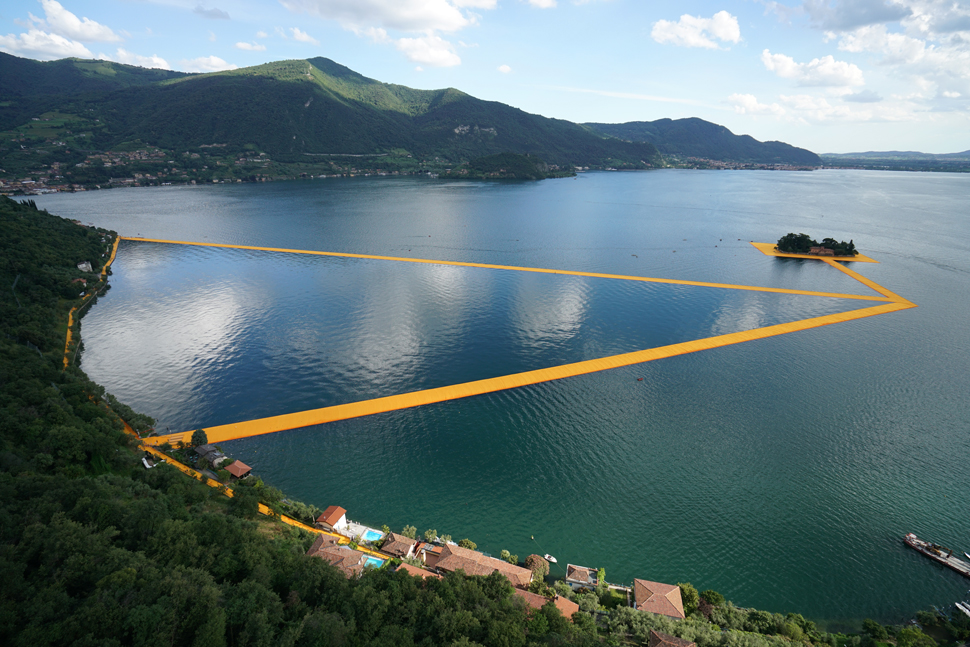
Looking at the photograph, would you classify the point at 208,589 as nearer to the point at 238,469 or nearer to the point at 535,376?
the point at 238,469

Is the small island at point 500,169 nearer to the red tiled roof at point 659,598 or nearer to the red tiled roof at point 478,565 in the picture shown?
the red tiled roof at point 478,565

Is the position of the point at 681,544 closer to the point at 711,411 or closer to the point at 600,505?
the point at 600,505

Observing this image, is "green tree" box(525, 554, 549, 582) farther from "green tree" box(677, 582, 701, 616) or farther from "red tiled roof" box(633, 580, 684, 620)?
"green tree" box(677, 582, 701, 616)

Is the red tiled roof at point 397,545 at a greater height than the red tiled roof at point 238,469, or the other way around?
the red tiled roof at point 238,469

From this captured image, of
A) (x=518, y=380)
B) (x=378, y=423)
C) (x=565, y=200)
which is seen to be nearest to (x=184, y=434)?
(x=378, y=423)

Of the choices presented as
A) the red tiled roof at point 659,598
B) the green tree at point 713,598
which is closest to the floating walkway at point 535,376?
the red tiled roof at point 659,598
